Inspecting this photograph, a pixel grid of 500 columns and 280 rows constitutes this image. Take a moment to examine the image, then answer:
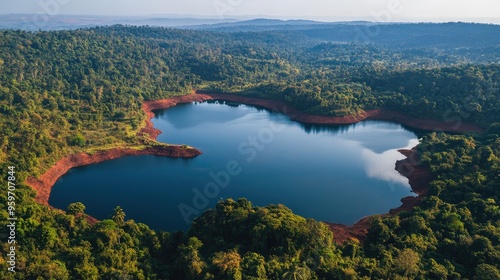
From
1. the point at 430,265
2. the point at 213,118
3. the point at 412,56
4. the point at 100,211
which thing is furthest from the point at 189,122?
the point at 412,56

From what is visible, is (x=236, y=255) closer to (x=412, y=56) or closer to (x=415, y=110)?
(x=415, y=110)

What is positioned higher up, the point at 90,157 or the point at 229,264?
the point at 229,264

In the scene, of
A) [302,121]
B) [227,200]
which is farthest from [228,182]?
A: [302,121]

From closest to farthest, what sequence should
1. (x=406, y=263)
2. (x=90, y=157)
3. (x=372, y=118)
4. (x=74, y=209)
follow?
(x=406, y=263), (x=74, y=209), (x=90, y=157), (x=372, y=118)

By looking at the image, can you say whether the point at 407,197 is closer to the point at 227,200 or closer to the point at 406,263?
the point at 406,263

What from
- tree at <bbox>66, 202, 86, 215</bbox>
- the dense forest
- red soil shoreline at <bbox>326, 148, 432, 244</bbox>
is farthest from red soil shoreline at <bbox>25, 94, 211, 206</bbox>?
red soil shoreline at <bbox>326, 148, 432, 244</bbox>

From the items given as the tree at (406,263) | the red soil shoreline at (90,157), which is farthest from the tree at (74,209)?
the tree at (406,263)
